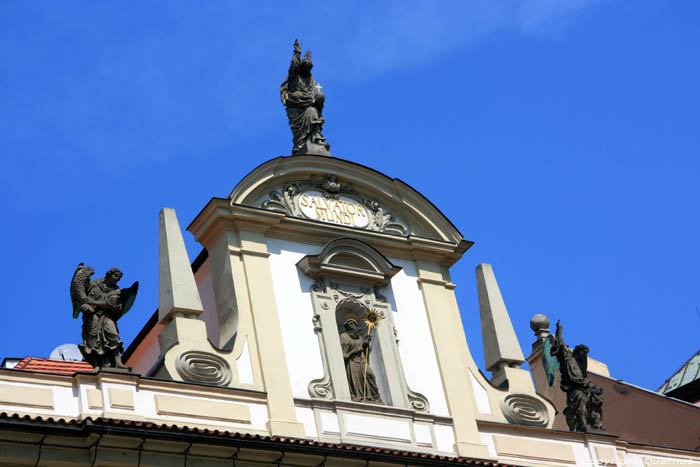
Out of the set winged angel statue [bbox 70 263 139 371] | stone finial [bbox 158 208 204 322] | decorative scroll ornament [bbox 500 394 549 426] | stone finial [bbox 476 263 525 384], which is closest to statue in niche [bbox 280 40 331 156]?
stone finial [bbox 158 208 204 322]

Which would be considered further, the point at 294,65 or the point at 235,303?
the point at 294,65

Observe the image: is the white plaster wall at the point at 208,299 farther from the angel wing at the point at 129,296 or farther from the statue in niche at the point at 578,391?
the statue in niche at the point at 578,391

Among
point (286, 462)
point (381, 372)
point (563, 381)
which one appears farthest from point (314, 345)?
point (563, 381)

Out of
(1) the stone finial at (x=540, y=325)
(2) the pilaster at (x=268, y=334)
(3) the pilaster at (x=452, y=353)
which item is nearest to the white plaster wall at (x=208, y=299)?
(2) the pilaster at (x=268, y=334)

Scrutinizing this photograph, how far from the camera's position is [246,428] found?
57.8ft

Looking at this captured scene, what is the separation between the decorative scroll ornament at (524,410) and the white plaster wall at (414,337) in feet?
3.57

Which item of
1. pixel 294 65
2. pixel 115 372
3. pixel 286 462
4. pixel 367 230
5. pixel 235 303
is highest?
pixel 294 65

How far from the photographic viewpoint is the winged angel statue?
1720 centimetres

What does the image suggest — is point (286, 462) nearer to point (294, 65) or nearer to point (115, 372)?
point (115, 372)

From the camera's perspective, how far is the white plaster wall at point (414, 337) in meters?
19.6

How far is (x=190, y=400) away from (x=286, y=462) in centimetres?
140

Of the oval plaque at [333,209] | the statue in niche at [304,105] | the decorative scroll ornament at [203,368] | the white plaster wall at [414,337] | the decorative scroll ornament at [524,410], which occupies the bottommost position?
the decorative scroll ornament at [524,410]

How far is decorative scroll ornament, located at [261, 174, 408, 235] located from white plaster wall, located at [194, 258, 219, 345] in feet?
4.14

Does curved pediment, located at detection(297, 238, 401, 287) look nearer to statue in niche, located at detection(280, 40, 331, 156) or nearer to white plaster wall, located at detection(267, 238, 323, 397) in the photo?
white plaster wall, located at detection(267, 238, 323, 397)
